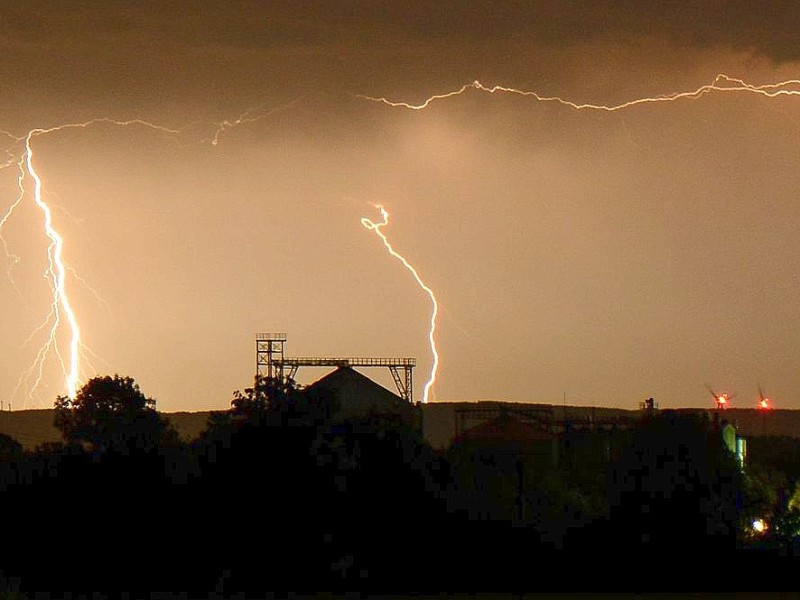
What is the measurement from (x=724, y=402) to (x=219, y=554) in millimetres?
40346

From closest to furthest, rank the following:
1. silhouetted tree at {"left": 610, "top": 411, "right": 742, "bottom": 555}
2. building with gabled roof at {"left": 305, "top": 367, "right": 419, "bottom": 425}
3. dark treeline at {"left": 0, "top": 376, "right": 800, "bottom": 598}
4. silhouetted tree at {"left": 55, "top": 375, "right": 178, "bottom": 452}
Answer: dark treeline at {"left": 0, "top": 376, "right": 800, "bottom": 598}
silhouetted tree at {"left": 610, "top": 411, "right": 742, "bottom": 555}
building with gabled roof at {"left": 305, "top": 367, "right": 419, "bottom": 425}
silhouetted tree at {"left": 55, "top": 375, "right": 178, "bottom": 452}

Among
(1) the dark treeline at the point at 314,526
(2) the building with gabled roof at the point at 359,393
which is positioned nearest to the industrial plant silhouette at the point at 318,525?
(1) the dark treeline at the point at 314,526

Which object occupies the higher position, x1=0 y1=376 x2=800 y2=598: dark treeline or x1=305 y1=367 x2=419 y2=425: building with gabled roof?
x1=305 y1=367 x2=419 y2=425: building with gabled roof

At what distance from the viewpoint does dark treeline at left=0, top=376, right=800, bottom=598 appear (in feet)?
127

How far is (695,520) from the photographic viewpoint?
44750mm

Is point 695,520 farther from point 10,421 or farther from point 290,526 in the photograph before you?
point 10,421

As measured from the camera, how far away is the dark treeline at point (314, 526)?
38.8m

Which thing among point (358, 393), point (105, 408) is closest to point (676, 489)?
point (358, 393)

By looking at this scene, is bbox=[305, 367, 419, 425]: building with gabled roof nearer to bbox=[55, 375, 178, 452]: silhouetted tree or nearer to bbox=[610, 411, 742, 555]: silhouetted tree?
bbox=[55, 375, 178, 452]: silhouetted tree

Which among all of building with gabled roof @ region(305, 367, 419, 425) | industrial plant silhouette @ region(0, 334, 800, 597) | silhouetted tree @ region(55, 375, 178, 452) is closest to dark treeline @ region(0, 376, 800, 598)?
industrial plant silhouette @ region(0, 334, 800, 597)

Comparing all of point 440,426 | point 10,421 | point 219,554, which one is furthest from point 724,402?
point 10,421

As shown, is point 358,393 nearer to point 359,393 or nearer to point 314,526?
point 359,393

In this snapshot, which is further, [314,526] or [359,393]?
[359,393]

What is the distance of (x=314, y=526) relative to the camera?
3972cm
